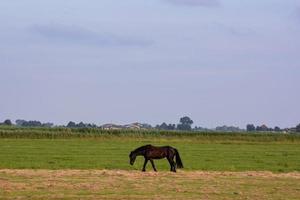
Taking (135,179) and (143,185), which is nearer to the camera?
(143,185)

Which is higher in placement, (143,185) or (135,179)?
(135,179)

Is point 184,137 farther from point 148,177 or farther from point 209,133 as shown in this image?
point 148,177

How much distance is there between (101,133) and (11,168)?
53604mm

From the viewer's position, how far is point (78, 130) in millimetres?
87625

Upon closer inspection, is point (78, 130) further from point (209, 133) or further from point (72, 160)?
point (72, 160)

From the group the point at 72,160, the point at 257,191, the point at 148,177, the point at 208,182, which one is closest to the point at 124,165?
the point at 72,160

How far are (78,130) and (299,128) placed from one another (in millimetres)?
71381

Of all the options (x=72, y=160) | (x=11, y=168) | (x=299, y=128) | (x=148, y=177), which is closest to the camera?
(x=148, y=177)

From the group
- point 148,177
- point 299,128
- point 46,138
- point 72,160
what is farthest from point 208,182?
point 299,128

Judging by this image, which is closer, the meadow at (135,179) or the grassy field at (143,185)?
the grassy field at (143,185)

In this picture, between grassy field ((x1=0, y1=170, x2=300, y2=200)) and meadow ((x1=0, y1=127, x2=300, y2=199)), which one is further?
meadow ((x1=0, y1=127, x2=300, y2=199))

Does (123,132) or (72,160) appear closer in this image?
(72,160)

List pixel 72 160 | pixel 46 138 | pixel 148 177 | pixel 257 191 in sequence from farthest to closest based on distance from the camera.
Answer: pixel 46 138 → pixel 72 160 → pixel 148 177 → pixel 257 191

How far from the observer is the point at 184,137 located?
87.9 meters
